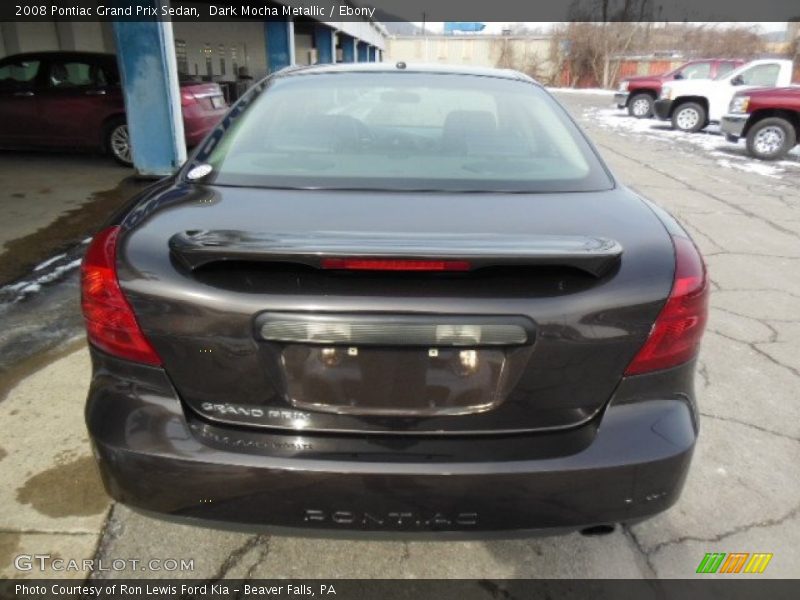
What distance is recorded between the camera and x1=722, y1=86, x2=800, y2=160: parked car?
10.5m

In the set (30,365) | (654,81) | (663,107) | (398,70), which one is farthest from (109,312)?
(654,81)

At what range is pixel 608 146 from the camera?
41.3 ft

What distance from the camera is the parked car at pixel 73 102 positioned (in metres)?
8.80

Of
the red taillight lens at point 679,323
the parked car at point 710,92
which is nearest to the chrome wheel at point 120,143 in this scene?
the red taillight lens at point 679,323

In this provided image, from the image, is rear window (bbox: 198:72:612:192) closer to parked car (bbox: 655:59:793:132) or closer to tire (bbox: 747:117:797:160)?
tire (bbox: 747:117:797:160)

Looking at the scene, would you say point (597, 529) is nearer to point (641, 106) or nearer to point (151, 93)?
point (151, 93)

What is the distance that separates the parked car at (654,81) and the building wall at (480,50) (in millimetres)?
29427

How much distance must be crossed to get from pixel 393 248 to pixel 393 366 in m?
0.29

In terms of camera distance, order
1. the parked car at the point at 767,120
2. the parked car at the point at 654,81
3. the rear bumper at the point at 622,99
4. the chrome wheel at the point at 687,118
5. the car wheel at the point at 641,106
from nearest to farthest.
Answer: the parked car at the point at 767,120 → the chrome wheel at the point at 687,118 → the parked car at the point at 654,81 → the car wheel at the point at 641,106 → the rear bumper at the point at 622,99

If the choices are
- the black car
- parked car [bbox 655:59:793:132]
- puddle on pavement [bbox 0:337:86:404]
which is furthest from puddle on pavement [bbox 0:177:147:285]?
parked car [bbox 655:59:793:132]

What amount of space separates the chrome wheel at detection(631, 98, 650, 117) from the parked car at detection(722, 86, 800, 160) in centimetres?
760

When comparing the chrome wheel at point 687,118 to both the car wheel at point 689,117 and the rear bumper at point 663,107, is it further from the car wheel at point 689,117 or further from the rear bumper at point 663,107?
the rear bumper at point 663,107

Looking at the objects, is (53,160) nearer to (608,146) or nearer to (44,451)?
(44,451)

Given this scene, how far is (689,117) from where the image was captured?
50.5 feet
